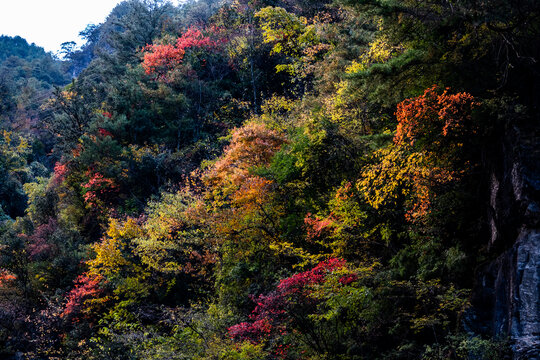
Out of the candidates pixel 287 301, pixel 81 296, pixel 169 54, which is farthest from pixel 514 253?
pixel 169 54

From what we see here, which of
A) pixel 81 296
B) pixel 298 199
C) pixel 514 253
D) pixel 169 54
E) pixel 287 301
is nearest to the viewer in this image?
pixel 514 253

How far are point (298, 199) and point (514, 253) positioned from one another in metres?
6.40

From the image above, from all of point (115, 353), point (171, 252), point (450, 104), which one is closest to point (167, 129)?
point (171, 252)

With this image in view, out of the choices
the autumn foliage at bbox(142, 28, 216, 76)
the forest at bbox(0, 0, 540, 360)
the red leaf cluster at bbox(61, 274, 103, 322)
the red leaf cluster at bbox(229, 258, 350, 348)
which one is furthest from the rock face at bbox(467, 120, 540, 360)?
the autumn foliage at bbox(142, 28, 216, 76)

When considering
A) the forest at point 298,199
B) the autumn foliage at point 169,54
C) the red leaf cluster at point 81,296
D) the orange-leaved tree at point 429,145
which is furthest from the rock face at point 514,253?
the autumn foliage at point 169,54

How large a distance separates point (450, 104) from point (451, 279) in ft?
10.8

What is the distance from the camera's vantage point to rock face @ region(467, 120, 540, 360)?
15.9ft

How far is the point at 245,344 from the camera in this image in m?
7.58

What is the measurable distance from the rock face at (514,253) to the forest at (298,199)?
0.05m

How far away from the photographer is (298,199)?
1107 cm

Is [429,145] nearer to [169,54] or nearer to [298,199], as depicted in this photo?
[298,199]

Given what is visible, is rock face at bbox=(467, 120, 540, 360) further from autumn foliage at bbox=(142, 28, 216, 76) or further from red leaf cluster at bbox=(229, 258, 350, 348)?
autumn foliage at bbox=(142, 28, 216, 76)

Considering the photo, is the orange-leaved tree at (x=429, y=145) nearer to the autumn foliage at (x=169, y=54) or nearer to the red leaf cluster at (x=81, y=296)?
the red leaf cluster at (x=81, y=296)

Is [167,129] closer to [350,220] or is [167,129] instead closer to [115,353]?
[115,353]
